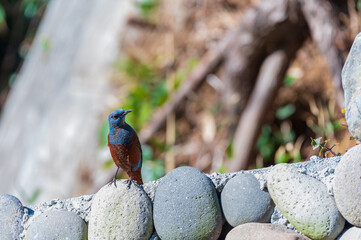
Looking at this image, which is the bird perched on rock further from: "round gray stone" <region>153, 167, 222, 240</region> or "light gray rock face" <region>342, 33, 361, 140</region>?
"light gray rock face" <region>342, 33, 361, 140</region>

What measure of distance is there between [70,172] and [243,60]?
1815 millimetres

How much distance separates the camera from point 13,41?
878 centimetres

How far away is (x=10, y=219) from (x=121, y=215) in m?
0.43

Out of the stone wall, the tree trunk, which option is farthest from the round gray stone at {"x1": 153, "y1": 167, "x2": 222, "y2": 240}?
the tree trunk

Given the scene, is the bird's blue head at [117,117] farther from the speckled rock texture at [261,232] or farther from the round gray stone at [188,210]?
the speckled rock texture at [261,232]

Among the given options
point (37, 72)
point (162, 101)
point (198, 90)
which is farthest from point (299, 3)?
point (37, 72)

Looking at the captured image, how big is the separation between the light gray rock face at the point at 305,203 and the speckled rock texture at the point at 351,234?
2 cm

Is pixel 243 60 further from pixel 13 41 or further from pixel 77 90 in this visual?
pixel 13 41

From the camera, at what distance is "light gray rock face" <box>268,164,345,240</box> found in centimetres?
171

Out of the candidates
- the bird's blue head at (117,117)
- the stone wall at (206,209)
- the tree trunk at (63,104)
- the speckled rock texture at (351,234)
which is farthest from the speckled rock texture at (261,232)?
the tree trunk at (63,104)

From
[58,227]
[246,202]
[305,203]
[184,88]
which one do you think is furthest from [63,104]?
[305,203]

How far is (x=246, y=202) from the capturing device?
1.85 meters

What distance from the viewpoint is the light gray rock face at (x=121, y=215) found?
1884 mm

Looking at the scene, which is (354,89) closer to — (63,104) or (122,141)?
(122,141)
